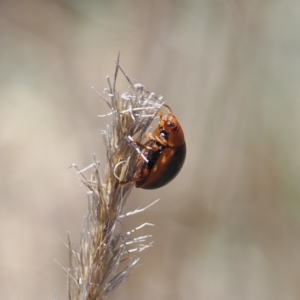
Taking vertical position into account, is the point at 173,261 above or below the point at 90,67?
below

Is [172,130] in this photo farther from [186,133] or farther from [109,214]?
[186,133]

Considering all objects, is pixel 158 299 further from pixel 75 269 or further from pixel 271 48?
pixel 271 48

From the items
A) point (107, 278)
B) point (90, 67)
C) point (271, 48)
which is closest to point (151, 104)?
point (107, 278)

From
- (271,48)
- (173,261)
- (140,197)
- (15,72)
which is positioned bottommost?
Answer: (173,261)

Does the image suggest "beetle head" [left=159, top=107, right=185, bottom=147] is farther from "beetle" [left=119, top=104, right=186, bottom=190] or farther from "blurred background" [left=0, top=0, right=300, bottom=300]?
"blurred background" [left=0, top=0, right=300, bottom=300]

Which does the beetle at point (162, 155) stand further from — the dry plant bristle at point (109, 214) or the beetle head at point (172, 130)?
the dry plant bristle at point (109, 214)

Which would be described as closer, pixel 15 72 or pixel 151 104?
pixel 151 104

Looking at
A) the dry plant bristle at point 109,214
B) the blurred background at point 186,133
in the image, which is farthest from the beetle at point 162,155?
the blurred background at point 186,133
